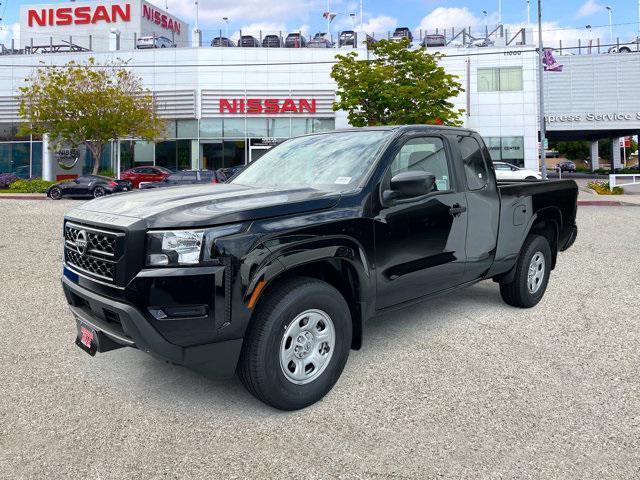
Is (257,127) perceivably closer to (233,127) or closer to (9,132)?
(233,127)

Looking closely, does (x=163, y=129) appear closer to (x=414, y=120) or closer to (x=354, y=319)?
(x=414, y=120)

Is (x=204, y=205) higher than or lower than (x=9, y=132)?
lower

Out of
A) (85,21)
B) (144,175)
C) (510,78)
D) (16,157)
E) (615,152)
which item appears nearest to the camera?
(144,175)

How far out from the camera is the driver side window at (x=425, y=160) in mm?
4098

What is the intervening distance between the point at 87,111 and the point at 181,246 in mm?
32528

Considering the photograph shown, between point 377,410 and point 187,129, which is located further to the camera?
point 187,129

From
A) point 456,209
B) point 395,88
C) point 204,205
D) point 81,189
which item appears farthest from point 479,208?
point 81,189

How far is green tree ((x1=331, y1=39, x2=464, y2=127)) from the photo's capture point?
26.5 meters

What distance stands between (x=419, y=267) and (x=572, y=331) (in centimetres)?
190

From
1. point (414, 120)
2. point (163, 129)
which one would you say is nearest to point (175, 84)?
point (163, 129)

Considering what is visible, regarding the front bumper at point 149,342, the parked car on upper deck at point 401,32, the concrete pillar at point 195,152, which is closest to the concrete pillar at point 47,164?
the concrete pillar at point 195,152

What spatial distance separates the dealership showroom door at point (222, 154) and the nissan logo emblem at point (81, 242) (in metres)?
34.0

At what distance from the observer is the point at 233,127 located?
36.8 meters

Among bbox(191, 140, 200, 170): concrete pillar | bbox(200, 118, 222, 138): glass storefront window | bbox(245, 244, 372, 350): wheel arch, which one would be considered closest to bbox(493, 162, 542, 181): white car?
bbox(200, 118, 222, 138): glass storefront window
